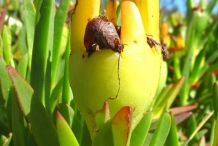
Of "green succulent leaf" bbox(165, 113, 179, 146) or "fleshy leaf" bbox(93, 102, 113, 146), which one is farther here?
"green succulent leaf" bbox(165, 113, 179, 146)

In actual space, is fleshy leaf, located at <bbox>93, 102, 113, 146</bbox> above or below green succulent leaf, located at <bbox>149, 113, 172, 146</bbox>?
above

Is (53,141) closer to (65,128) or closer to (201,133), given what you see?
(65,128)

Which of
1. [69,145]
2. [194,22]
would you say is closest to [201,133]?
[69,145]

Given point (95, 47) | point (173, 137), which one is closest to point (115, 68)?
point (95, 47)

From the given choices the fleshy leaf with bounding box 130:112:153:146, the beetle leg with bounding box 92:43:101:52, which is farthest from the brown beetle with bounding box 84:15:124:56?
the fleshy leaf with bounding box 130:112:153:146

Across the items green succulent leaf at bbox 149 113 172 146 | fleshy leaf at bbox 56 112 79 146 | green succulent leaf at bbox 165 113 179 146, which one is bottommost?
green succulent leaf at bbox 165 113 179 146

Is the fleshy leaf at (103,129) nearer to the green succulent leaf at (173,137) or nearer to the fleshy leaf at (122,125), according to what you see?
the fleshy leaf at (122,125)

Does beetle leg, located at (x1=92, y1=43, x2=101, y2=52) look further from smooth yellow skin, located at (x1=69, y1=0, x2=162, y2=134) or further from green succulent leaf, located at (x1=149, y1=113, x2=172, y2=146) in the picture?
green succulent leaf, located at (x1=149, y1=113, x2=172, y2=146)

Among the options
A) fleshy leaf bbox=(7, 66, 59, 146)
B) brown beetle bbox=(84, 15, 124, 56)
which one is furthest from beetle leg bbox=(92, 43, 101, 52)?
fleshy leaf bbox=(7, 66, 59, 146)

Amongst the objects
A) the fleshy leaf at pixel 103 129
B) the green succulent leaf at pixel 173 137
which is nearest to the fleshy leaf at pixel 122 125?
the fleshy leaf at pixel 103 129
